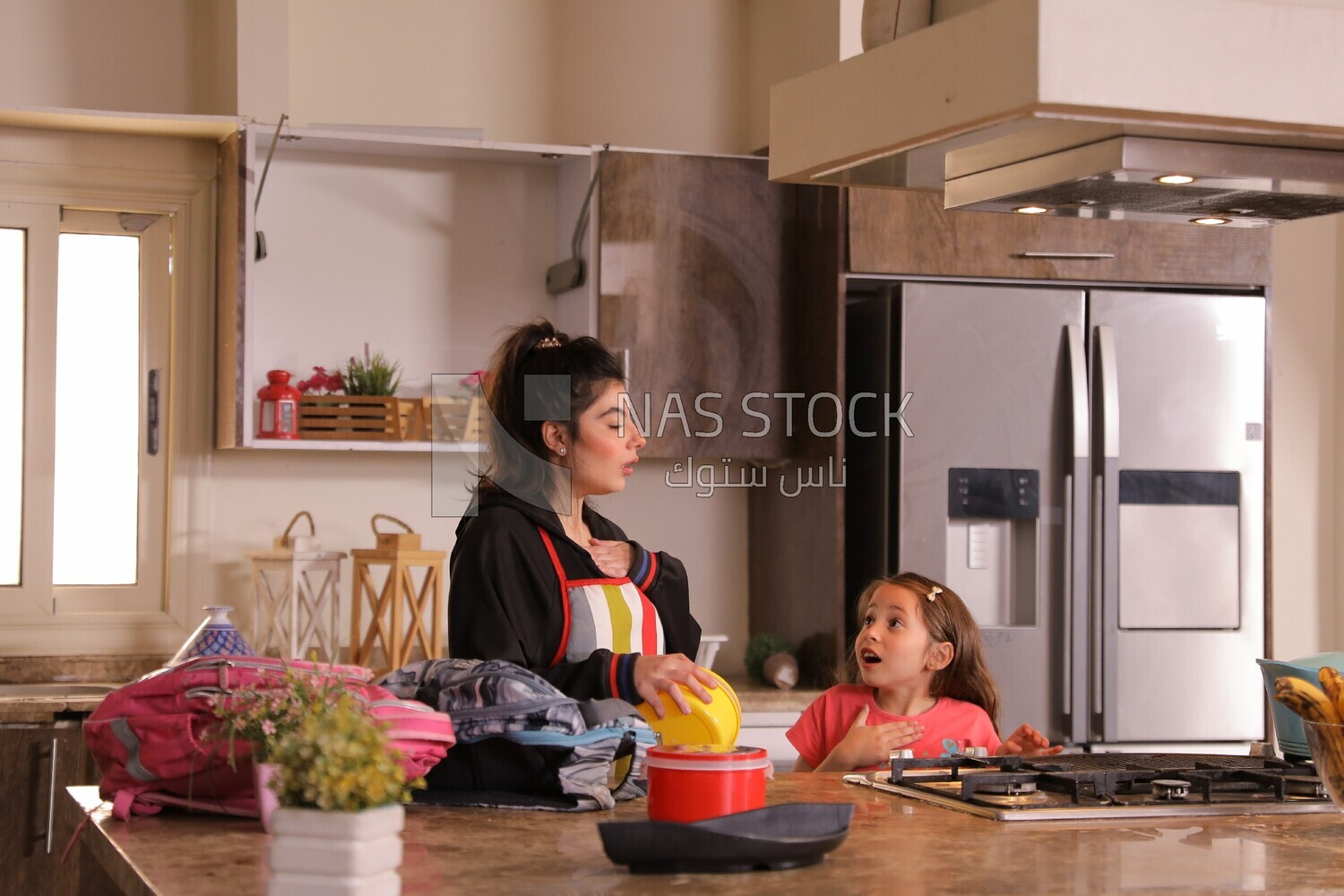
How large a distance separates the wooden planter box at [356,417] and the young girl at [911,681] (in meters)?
1.45

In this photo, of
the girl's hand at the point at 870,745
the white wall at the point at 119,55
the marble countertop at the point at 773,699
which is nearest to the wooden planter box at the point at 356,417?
the white wall at the point at 119,55

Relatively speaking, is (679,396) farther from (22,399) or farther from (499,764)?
(499,764)

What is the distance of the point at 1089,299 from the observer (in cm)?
347

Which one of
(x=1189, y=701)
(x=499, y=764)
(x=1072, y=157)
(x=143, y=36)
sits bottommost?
(x=1189, y=701)

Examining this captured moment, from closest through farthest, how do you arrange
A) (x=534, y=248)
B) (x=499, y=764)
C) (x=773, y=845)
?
1. (x=773, y=845)
2. (x=499, y=764)
3. (x=534, y=248)

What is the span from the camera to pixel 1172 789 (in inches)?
65.9

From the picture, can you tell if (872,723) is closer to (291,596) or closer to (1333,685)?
(1333,685)

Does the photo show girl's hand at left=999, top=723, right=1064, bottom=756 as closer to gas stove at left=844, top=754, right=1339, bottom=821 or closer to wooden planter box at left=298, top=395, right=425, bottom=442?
gas stove at left=844, top=754, right=1339, bottom=821

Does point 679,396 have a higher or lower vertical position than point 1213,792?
higher

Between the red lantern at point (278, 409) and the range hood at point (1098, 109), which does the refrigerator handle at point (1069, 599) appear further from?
the red lantern at point (278, 409)

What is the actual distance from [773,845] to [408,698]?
516mm

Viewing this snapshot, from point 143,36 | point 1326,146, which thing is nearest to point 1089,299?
point 1326,146

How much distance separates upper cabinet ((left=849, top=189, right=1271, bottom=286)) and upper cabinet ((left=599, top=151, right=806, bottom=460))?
289 millimetres

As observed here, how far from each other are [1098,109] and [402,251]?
8.04 ft
